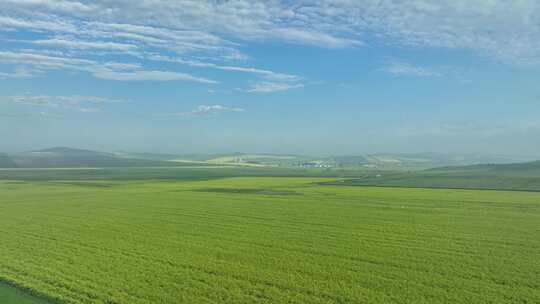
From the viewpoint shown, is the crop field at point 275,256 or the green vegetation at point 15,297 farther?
the crop field at point 275,256

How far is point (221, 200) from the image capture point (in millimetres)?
51719

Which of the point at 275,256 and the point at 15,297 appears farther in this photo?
the point at 275,256

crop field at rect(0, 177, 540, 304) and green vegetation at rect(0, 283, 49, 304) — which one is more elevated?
crop field at rect(0, 177, 540, 304)

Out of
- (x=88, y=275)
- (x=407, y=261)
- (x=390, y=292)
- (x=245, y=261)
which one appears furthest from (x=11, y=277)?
(x=407, y=261)

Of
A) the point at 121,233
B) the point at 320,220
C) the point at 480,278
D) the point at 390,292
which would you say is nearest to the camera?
the point at 390,292

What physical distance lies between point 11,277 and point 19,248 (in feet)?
20.6

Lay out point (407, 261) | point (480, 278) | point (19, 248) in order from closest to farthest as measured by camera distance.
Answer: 1. point (480, 278)
2. point (407, 261)
3. point (19, 248)

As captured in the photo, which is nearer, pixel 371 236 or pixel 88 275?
pixel 88 275

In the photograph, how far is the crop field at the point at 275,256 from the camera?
15.9m

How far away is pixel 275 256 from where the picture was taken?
21.5m

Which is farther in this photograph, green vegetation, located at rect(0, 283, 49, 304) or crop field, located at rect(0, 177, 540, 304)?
crop field, located at rect(0, 177, 540, 304)

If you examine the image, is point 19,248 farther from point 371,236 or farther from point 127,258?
point 371,236

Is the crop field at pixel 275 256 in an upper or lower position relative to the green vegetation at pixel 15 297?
upper

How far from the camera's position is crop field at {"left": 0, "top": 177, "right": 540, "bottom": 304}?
15867 millimetres
